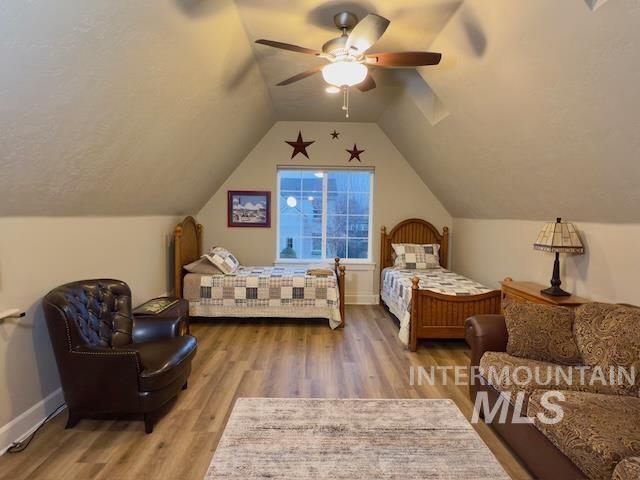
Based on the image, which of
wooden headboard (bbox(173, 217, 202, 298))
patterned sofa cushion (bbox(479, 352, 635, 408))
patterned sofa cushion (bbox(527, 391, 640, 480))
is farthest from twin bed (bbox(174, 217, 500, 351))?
patterned sofa cushion (bbox(527, 391, 640, 480))

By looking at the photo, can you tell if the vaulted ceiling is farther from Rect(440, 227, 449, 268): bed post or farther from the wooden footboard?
Rect(440, 227, 449, 268): bed post

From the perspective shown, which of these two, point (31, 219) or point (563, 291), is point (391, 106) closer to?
point (563, 291)

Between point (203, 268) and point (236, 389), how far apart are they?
1937mm

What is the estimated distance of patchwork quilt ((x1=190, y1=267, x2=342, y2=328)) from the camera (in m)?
4.25

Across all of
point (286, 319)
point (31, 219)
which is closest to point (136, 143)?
point (31, 219)

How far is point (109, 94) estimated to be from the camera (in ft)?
6.54

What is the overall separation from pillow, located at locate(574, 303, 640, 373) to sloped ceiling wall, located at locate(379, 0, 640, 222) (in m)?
0.69

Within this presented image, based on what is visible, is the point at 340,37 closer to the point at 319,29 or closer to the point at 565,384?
the point at 319,29

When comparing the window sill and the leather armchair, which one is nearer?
the leather armchair

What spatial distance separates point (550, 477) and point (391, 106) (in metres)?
Answer: 3.83

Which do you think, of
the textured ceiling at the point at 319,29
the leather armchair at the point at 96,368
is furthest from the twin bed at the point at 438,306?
the leather armchair at the point at 96,368

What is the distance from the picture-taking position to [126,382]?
7.04ft

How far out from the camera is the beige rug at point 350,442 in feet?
6.23

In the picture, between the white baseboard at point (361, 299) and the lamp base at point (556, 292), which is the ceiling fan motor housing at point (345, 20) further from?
the white baseboard at point (361, 299)
